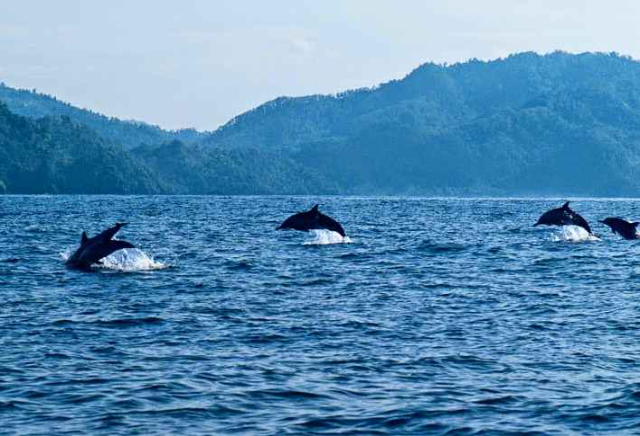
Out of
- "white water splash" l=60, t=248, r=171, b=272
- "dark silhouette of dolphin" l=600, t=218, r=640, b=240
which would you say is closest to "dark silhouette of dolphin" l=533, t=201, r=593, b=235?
"dark silhouette of dolphin" l=600, t=218, r=640, b=240

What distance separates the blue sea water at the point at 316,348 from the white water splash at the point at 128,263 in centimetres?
16

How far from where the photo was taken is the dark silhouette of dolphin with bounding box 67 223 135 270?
33.2 meters

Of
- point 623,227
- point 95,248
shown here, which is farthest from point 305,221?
point 623,227

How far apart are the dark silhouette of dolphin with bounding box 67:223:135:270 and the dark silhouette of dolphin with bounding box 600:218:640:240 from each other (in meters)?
24.9

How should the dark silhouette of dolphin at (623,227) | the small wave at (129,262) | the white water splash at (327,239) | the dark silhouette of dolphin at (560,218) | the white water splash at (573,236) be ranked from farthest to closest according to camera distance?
the white water splash at (573,236)
the dark silhouette of dolphin at (623,227)
the white water splash at (327,239)
the dark silhouette of dolphin at (560,218)
the small wave at (129,262)

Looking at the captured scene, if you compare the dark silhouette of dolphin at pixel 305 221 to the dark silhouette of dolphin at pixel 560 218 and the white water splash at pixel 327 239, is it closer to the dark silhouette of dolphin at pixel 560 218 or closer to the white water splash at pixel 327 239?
the white water splash at pixel 327 239

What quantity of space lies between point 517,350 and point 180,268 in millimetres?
17522

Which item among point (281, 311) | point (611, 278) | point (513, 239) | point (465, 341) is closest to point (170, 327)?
point (281, 311)

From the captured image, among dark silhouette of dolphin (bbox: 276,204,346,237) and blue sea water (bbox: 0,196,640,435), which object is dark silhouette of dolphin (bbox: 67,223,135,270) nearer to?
blue sea water (bbox: 0,196,640,435)

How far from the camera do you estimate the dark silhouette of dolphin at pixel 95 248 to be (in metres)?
33.2

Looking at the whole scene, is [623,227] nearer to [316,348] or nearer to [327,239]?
[327,239]

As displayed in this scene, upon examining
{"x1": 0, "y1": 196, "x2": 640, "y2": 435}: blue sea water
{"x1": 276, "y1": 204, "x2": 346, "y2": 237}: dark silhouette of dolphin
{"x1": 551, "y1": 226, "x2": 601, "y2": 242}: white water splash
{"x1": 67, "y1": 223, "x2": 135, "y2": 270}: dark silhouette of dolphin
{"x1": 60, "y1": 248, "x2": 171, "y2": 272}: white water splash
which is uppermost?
{"x1": 276, "y1": 204, "x2": 346, "y2": 237}: dark silhouette of dolphin

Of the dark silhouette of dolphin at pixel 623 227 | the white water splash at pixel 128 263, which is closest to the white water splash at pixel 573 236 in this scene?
the dark silhouette of dolphin at pixel 623 227

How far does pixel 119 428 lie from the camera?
601 inches
